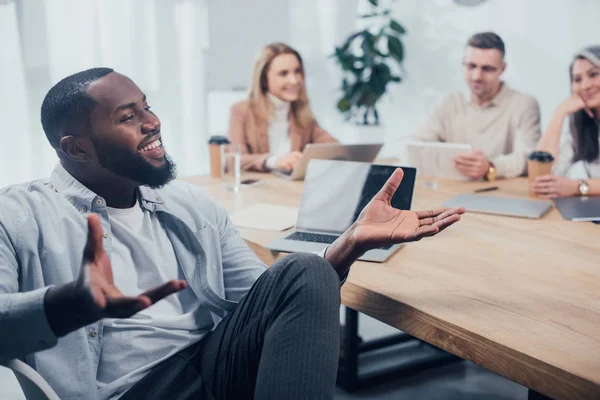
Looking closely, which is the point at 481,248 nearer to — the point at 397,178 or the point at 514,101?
the point at 397,178

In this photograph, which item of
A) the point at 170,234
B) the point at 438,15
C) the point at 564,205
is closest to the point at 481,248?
the point at 564,205

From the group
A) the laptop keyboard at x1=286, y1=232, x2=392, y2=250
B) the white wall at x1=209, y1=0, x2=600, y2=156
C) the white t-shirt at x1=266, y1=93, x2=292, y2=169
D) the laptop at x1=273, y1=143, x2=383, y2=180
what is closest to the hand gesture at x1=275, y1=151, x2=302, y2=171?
the laptop at x1=273, y1=143, x2=383, y2=180

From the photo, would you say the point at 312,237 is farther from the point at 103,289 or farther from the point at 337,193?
the point at 103,289

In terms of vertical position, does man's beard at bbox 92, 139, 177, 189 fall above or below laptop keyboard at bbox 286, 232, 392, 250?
above

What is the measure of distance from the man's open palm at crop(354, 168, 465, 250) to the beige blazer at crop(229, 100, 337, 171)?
153 centimetres

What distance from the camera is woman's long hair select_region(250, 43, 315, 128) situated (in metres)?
2.82

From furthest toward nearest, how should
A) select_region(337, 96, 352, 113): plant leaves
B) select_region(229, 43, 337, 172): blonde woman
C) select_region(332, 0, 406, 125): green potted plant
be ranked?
select_region(337, 96, 352, 113): plant leaves < select_region(332, 0, 406, 125): green potted plant < select_region(229, 43, 337, 172): blonde woman

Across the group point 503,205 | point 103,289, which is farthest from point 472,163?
point 103,289

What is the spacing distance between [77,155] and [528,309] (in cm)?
90

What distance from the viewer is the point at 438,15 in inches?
164

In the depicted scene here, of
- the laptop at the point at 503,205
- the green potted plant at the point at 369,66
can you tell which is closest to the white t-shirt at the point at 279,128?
the laptop at the point at 503,205

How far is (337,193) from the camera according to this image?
5.08 feet

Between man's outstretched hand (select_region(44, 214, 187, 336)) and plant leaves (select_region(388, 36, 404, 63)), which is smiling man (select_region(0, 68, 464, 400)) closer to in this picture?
man's outstretched hand (select_region(44, 214, 187, 336))

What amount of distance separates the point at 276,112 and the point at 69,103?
5.66 feet
